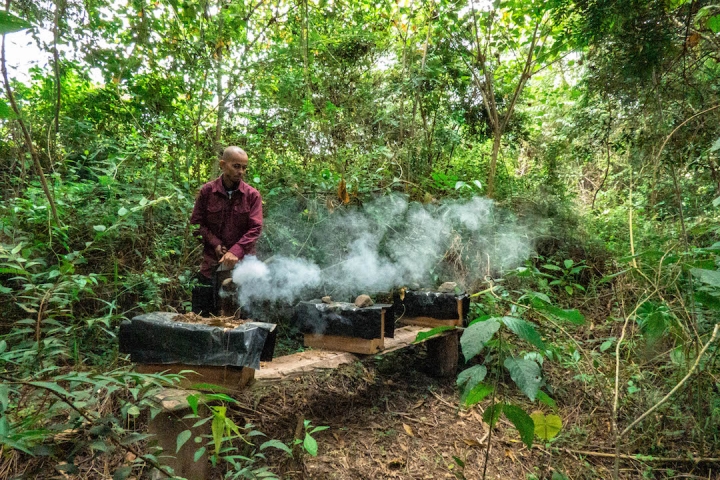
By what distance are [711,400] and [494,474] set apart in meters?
1.73

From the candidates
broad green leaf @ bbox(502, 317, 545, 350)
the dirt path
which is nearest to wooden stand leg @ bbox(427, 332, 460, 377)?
the dirt path

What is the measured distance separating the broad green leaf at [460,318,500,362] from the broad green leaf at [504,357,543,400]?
0.52ft

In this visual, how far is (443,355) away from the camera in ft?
13.3

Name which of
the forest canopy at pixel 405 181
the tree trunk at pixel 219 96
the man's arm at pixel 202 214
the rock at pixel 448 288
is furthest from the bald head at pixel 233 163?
the rock at pixel 448 288

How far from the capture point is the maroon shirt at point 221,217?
12.3ft

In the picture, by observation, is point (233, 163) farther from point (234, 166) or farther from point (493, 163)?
point (493, 163)

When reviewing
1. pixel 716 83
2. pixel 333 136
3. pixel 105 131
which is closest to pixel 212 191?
pixel 105 131

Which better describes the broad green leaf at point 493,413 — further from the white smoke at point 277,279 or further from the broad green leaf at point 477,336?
the white smoke at point 277,279

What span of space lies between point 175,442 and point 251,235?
1.95 meters

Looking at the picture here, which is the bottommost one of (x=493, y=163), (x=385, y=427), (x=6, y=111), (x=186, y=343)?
(x=385, y=427)

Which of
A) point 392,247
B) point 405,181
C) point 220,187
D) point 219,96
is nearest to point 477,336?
point 220,187

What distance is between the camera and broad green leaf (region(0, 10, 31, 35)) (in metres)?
0.64

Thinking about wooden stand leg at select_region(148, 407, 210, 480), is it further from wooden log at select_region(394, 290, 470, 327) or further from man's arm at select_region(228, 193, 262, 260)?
wooden log at select_region(394, 290, 470, 327)

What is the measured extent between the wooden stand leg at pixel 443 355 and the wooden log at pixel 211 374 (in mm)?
2222
